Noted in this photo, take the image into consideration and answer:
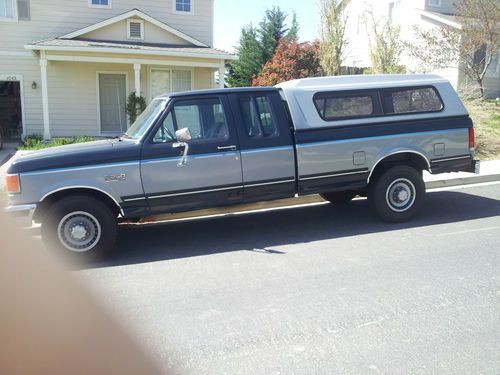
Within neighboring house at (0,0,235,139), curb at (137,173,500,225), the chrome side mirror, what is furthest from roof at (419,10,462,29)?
the chrome side mirror

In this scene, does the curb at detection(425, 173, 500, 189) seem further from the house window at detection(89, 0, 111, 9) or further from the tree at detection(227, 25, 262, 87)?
the tree at detection(227, 25, 262, 87)

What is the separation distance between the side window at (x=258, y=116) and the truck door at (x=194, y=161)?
0.24m

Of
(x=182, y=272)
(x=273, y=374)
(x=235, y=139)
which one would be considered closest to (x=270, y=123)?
(x=235, y=139)

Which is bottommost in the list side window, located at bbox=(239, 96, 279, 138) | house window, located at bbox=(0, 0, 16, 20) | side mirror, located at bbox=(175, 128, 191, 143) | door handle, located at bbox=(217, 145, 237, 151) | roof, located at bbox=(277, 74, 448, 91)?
door handle, located at bbox=(217, 145, 237, 151)

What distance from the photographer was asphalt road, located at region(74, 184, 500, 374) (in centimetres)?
350

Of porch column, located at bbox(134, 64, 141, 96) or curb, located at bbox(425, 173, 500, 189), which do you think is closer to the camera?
curb, located at bbox(425, 173, 500, 189)

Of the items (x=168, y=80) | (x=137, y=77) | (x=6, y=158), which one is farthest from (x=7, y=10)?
(x=6, y=158)

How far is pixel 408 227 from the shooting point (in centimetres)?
678

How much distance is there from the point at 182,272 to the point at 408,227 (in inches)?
131

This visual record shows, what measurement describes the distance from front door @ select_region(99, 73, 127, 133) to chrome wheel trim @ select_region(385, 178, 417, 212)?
13070 mm

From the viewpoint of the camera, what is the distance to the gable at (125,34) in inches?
672

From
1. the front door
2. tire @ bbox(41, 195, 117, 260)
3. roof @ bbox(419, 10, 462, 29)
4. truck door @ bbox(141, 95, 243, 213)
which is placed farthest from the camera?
roof @ bbox(419, 10, 462, 29)

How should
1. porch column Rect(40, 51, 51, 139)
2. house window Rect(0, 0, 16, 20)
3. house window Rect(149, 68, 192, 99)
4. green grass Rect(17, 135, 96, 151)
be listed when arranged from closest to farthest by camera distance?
green grass Rect(17, 135, 96, 151), porch column Rect(40, 51, 51, 139), house window Rect(0, 0, 16, 20), house window Rect(149, 68, 192, 99)

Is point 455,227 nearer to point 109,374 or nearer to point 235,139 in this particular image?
point 235,139
